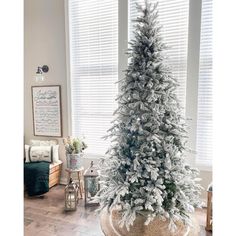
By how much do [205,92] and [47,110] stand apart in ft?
8.81

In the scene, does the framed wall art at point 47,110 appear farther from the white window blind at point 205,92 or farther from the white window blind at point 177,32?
the white window blind at point 205,92

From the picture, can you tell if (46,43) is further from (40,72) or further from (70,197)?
(70,197)

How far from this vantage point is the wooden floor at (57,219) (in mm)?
2570

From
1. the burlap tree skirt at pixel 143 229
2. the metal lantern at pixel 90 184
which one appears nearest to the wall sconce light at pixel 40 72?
the metal lantern at pixel 90 184

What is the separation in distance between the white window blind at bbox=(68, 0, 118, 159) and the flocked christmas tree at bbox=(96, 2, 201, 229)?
5.22ft

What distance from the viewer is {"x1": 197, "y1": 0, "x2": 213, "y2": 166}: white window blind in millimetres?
3131

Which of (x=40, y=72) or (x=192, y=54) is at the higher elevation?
(x=192, y=54)

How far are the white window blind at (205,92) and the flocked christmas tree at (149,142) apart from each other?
1.20m

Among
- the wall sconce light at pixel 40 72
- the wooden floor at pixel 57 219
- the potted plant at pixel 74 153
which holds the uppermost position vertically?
the wall sconce light at pixel 40 72

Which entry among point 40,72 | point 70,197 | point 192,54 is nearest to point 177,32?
point 192,54

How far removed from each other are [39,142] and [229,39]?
395 centimetres

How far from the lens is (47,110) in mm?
4156

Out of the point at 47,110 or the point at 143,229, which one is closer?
the point at 143,229

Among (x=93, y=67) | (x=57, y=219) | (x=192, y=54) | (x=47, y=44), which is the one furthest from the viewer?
(x=47, y=44)
